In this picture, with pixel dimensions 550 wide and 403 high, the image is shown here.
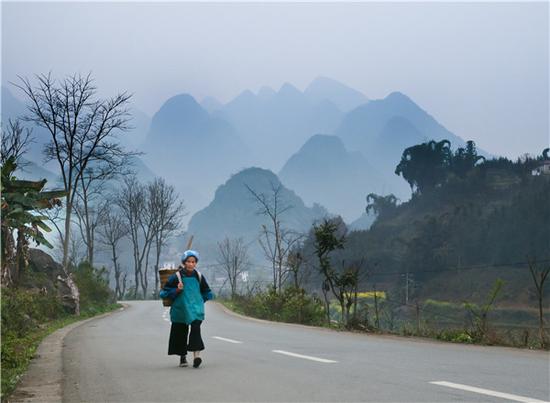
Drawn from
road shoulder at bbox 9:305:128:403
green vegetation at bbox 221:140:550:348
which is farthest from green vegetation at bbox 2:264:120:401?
green vegetation at bbox 221:140:550:348

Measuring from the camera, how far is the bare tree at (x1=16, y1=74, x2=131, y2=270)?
32.9 meters

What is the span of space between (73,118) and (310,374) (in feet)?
90.9

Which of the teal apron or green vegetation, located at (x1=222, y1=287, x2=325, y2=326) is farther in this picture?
green vegetation, located at (x1=222, y1=287, x2=325, y2=326)

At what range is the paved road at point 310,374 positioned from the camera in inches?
275

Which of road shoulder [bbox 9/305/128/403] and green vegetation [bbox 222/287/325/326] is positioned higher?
green vegetation [bbox 222/287/325/326]

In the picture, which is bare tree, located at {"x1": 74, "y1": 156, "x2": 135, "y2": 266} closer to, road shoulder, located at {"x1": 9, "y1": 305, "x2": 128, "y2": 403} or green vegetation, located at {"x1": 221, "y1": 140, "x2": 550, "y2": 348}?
green vegetation, located at {"x1": 221, "y1": 140, "x2": 550, "y2": 348}

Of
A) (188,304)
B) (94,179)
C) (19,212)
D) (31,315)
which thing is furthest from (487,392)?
(94,179)

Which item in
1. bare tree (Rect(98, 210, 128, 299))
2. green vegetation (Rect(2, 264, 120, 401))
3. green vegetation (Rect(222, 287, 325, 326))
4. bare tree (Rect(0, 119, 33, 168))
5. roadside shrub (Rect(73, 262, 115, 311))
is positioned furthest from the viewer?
bare tree (Rect(98, 210, 128, 299))

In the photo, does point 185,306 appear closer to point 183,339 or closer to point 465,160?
point 183,339

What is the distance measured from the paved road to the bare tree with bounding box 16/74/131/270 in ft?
70.8

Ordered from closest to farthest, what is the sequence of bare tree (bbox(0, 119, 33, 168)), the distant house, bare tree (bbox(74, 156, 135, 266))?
bare tree (bbox(74, 156, 135, 266)), bare tree (bbox(0, 119, 33, 168)), the distant house

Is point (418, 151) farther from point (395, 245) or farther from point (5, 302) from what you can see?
point (5, 302)

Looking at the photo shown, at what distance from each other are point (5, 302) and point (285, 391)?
11430 mm

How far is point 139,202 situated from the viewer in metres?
74.5
